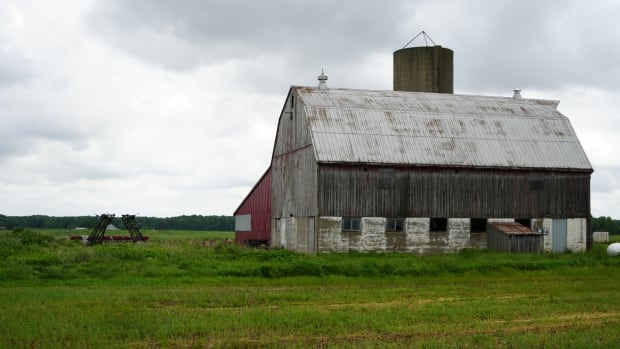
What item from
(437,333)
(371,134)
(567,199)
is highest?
(371,134)

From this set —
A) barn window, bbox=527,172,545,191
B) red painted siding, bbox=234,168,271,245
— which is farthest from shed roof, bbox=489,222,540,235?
red painted siding, bbox=234,168,271,245

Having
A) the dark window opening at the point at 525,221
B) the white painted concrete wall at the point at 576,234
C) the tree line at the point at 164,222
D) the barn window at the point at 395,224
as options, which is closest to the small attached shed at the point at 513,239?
the dark window opening at the point at 525,221

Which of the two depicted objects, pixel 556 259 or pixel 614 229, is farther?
pixel 614 229

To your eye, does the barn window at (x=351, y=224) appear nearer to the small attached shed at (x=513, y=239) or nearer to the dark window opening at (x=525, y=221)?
the small attached shed at (x=513, y=239)

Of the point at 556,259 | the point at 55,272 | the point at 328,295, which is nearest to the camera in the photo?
the point at 328,295

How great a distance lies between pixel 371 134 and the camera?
40875 mm

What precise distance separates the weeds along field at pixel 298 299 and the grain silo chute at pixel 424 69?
18481 mm

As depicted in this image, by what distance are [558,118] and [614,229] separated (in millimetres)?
84040

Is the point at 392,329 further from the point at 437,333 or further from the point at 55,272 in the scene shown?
the point at 55,272

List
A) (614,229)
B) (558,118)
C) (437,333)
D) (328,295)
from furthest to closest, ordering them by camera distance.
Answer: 1. (614,229)
2. (558,118)
3. (328,295)
4. (437,333)

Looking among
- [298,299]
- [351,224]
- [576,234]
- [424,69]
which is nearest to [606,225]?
[424,69]

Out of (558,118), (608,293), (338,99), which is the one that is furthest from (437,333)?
(558,118)

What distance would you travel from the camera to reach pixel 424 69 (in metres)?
54.2

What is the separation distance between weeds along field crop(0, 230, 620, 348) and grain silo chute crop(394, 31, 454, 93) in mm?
18481
